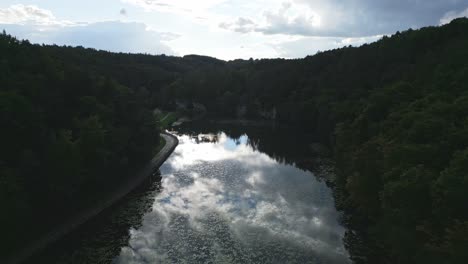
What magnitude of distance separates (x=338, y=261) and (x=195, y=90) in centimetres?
12963

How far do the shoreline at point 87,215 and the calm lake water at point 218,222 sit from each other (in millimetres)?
828

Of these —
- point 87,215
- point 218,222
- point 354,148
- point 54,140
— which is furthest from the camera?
point 354,148

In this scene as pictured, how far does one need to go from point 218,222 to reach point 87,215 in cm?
1426

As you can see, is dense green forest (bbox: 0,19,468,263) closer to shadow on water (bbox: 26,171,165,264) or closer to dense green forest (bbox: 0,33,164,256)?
dense green forest (bbox: 0,33,164,256)

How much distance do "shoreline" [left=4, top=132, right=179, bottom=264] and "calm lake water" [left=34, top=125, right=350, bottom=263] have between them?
32.6 inches

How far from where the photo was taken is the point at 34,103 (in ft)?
135

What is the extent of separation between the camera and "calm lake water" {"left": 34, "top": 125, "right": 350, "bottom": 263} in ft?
104

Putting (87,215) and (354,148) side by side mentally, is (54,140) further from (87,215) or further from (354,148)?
(354,148)

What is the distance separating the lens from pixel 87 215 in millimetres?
38719

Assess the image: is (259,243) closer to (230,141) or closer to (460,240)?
(460,240)

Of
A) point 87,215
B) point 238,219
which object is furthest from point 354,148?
point 87,215

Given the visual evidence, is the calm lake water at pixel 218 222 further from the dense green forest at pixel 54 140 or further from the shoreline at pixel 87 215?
the dense green forest at pixel 54 140

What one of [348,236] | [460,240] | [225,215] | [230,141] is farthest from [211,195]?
[230,141]

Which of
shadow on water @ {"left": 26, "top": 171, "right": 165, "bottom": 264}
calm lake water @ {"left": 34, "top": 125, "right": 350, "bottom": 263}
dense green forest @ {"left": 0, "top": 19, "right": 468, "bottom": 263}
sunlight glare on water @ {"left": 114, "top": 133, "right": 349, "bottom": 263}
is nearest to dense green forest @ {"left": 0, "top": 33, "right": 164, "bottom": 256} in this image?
dense green forest @ {"left": 0, "top": 19, "right": 468, "bottom": 263}
